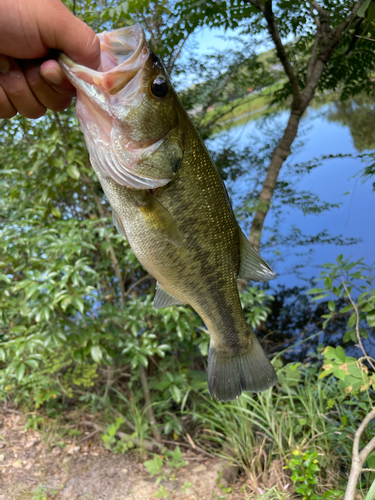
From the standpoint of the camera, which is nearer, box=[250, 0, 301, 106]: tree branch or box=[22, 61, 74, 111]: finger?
box=[22, 61, 74, 111]: finger

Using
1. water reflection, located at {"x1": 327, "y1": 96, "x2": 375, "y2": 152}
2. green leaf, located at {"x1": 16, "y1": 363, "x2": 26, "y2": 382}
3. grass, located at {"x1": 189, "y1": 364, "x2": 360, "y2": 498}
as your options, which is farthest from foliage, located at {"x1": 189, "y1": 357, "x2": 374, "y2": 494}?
water reflection, located at {"x1": 327, "y1": 96, "x2": 375, "y2": 152}

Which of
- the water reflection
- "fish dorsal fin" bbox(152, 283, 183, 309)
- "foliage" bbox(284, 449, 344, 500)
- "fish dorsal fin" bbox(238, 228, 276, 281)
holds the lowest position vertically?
"foliage" bbox(284, 449, 344, 500)

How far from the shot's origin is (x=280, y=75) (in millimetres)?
4656

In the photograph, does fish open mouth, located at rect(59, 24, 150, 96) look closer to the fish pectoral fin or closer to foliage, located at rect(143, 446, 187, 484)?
the fish pectoral fin

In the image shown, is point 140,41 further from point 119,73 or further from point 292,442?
point 292,442

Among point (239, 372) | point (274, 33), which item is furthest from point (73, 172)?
point (274, 33)

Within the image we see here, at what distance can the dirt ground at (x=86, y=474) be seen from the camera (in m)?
2.74

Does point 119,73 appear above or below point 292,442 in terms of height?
above

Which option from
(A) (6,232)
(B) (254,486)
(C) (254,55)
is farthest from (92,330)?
(C) (254,55)

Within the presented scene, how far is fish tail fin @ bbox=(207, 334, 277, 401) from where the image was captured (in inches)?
58.5

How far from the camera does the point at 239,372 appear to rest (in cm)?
152

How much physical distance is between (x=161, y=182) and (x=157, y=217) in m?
0.12

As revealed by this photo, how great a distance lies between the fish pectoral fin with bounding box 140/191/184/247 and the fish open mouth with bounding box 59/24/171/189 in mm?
57

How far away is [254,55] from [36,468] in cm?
464
